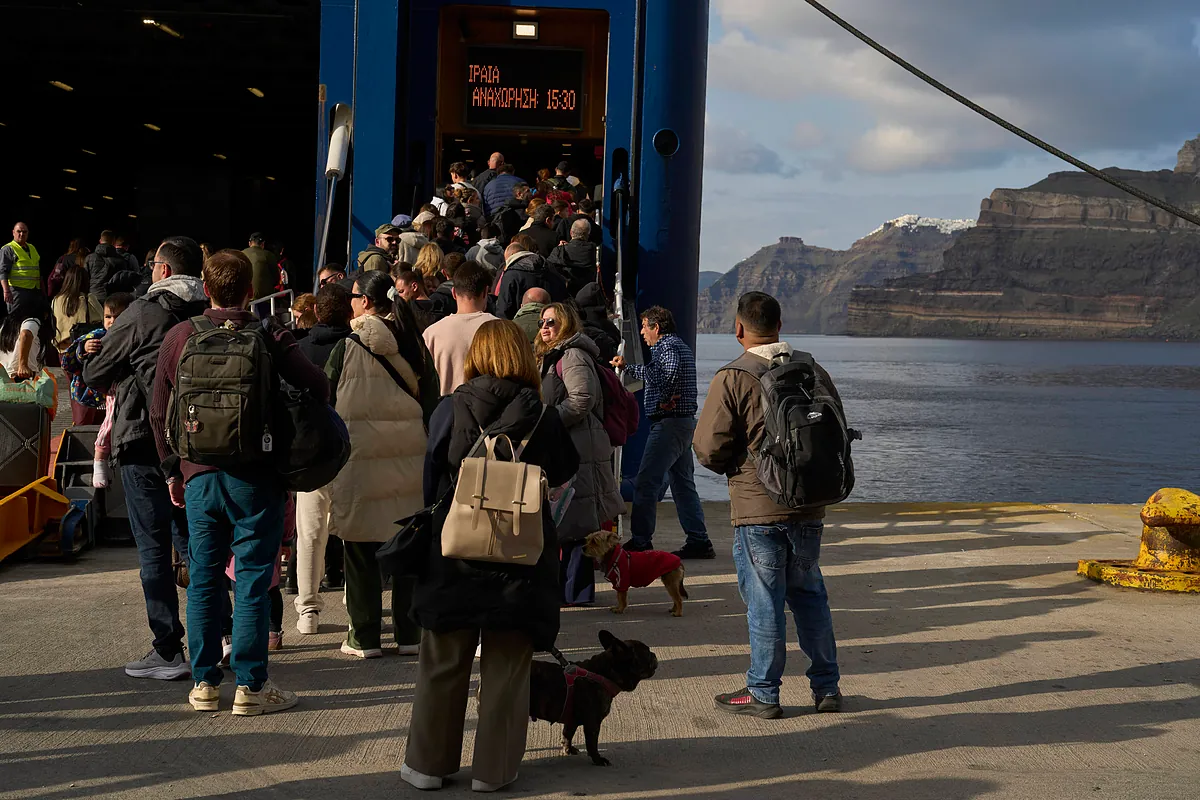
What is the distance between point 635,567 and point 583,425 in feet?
2.62

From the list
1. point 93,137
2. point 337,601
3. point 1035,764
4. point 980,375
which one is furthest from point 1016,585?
point 980,375

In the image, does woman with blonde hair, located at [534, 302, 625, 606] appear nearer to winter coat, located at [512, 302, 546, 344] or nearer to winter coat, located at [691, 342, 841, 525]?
winter coat, located at [512, 302, 546, 344]

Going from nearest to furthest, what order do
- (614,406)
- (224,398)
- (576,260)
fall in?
(224,398)
(614,406)
(576,260)

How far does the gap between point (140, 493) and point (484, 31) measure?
1141cm

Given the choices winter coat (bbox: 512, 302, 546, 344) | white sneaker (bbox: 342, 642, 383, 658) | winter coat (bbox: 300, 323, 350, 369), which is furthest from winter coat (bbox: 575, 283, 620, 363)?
white sneaker (bbox: 342, 642, 383, 658)

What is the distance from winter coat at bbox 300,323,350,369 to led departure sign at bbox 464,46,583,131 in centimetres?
947

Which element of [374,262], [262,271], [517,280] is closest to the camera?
[374,262]

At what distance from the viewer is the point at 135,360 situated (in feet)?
16.5

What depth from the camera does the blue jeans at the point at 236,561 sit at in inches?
181

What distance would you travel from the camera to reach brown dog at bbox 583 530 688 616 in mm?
6438

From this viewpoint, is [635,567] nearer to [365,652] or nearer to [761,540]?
[365,652]

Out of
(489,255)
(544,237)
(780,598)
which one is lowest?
(780,598)

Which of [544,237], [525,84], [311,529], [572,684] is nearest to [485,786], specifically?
[572,684]

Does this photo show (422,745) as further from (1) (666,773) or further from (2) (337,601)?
(2) (337,601)
